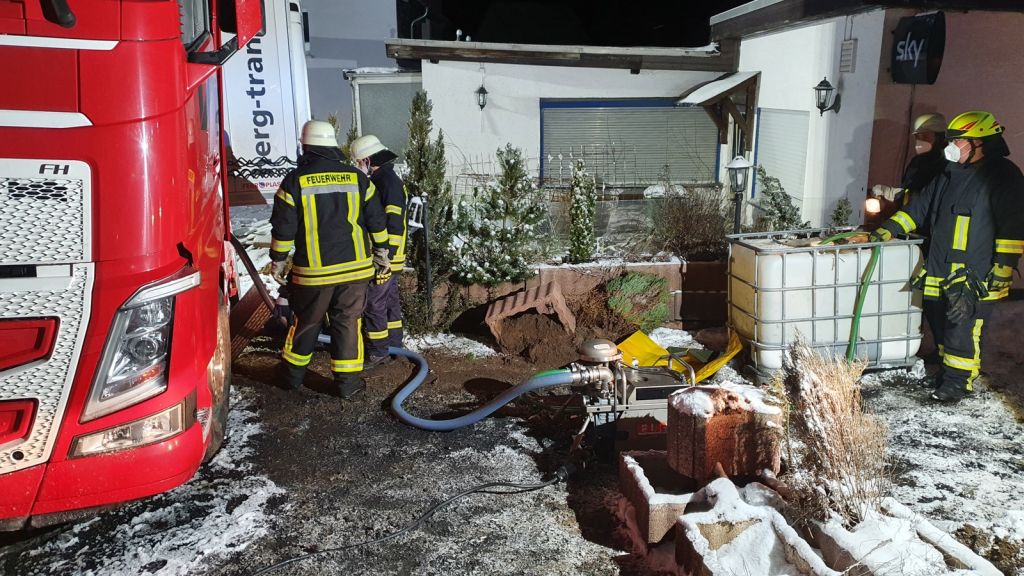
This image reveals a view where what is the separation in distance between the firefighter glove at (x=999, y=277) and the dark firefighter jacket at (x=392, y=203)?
415 centimetres

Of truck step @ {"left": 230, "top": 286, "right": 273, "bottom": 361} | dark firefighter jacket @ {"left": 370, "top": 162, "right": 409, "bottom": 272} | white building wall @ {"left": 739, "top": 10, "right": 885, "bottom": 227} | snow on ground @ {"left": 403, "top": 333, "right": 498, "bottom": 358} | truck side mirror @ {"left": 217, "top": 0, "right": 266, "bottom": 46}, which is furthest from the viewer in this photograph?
white building wall @ {"left": 739, "top": 10, "right": 885, "bottom": 227}

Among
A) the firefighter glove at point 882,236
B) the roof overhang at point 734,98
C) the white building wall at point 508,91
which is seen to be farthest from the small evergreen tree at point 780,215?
the white building wall at point 508,91

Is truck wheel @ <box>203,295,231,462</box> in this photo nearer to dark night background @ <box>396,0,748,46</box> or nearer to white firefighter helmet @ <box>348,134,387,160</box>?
white firefighter helmet @ <box>348,134,387,160</box>

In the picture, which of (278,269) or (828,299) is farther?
(828,299)

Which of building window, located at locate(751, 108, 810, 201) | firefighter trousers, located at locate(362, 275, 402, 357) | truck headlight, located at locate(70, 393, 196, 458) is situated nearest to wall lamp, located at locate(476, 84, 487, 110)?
building window, located at locate(751, 108, 810, 201)

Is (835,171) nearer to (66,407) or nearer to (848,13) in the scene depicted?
(848,13)

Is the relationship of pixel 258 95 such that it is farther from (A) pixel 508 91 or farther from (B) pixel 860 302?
(A) pixel 508 91

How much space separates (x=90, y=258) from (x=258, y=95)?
14.9 ft

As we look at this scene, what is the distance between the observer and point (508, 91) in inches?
579

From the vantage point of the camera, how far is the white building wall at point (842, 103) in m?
9.09

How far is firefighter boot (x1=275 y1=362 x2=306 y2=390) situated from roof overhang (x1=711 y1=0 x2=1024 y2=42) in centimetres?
719

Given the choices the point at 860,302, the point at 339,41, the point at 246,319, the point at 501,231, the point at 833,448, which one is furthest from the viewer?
the point at 339,41

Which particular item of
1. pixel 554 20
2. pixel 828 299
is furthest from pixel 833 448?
pixel 554 20

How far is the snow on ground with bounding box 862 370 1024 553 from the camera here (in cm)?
391
